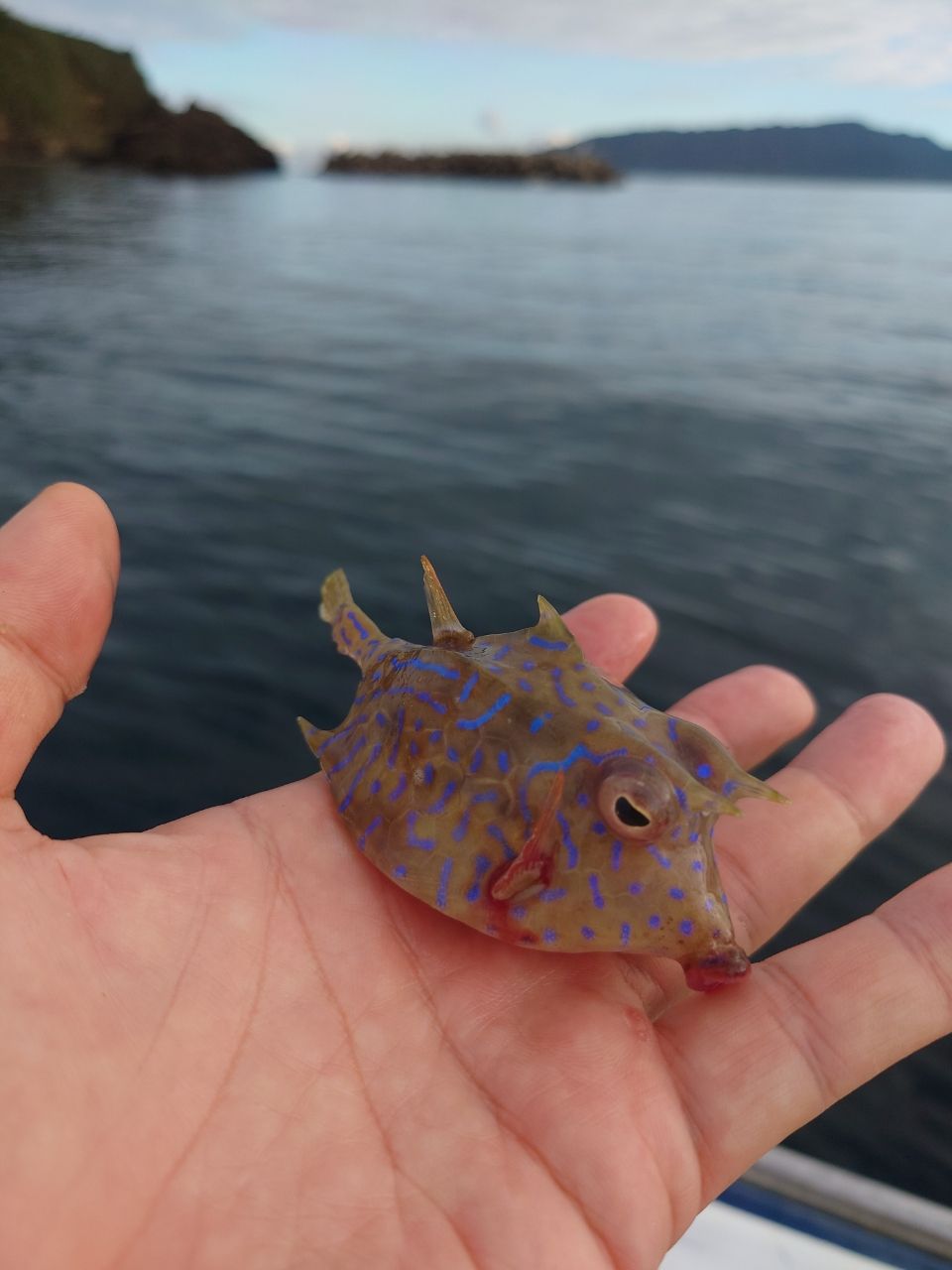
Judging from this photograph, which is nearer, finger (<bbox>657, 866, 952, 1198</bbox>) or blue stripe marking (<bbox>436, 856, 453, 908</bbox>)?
finger (<bbox>657, 866, 952, 1198</bbox>)

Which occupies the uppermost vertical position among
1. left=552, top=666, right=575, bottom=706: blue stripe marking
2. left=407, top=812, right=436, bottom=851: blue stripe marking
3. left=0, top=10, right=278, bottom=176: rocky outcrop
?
left=0, top=10, right=278, bottom=176: rocky outcrop

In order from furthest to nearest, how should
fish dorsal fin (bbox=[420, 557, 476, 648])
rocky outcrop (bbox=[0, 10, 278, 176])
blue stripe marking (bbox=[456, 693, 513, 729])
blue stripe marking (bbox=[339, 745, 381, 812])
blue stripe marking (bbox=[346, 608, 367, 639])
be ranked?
rocky outcrop (bbox=[0, 10, 278, 176]) → blue stripe marking (bbox=[346, 608, 367, 639]) → fish dorsal fin (bbox=[420, 557, 476, 648]) → blue stripe marking (bbox=[339, 745, 381, 812]) → blue stripe marking (bbox=[456, 693, 513, 729])

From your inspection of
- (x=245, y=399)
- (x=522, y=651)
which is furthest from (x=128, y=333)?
(x=522, y=651)

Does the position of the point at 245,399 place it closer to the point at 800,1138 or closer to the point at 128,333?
the point at 128,333

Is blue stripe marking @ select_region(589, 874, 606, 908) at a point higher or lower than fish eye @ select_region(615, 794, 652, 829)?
lower

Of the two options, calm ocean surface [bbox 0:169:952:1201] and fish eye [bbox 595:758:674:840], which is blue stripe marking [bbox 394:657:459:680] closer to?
fish eye [bbox 595:758:674:840]

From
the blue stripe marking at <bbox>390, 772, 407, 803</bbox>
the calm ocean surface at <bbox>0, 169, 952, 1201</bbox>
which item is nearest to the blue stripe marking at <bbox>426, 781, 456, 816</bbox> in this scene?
the blue stripe marking at <bbox>390, 772, 407, 803</bbox>

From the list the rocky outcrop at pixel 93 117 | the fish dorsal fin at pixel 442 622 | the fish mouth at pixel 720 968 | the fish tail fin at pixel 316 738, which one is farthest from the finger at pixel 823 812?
the rocky outcrop at pixel 93 117

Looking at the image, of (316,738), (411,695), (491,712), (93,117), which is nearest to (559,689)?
(491,712)

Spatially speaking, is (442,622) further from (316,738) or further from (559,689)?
(316,738)
